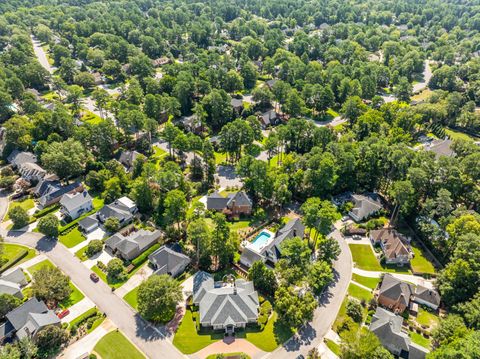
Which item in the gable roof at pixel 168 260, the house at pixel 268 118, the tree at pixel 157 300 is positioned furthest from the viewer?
the house at pixel 268 118

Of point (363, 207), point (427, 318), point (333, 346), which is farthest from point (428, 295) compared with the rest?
point (363, 207)

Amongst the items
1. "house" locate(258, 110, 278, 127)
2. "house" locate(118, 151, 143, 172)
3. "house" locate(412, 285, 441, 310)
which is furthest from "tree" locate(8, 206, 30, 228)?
"house" locate(412, 285, 441, 310)

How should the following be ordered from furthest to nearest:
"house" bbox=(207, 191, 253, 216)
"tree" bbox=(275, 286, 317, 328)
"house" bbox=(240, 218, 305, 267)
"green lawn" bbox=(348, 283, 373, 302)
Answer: "house" bbox=(207, 191, 253, 216)
"house" bbox=(240, 218, 305, 267)
"green lawn" bbox=(348, 283, 373, 302)
"tree" bbox=(275, 286, 317, 328)

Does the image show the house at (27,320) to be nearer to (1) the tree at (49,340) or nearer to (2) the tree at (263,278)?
(1) the tree at (49,340)

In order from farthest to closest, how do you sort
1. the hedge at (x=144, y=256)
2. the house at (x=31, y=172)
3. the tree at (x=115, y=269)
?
the house at (x=31, y=172)
the hedge at (x=144, y=256)
the tree at (x=115, y=269)

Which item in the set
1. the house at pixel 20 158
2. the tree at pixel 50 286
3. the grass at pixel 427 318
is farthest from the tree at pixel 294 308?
the house at pixel 20 158

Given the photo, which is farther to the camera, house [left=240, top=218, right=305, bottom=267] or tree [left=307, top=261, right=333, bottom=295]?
house [left=240, top=218, right=305, bottom=267]

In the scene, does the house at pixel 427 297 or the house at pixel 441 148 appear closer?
the house at pixel 427 297

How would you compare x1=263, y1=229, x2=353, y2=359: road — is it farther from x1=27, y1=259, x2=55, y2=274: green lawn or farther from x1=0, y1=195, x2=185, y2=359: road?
x1=27, y1=259, x2=55, y2=274: green lawn
